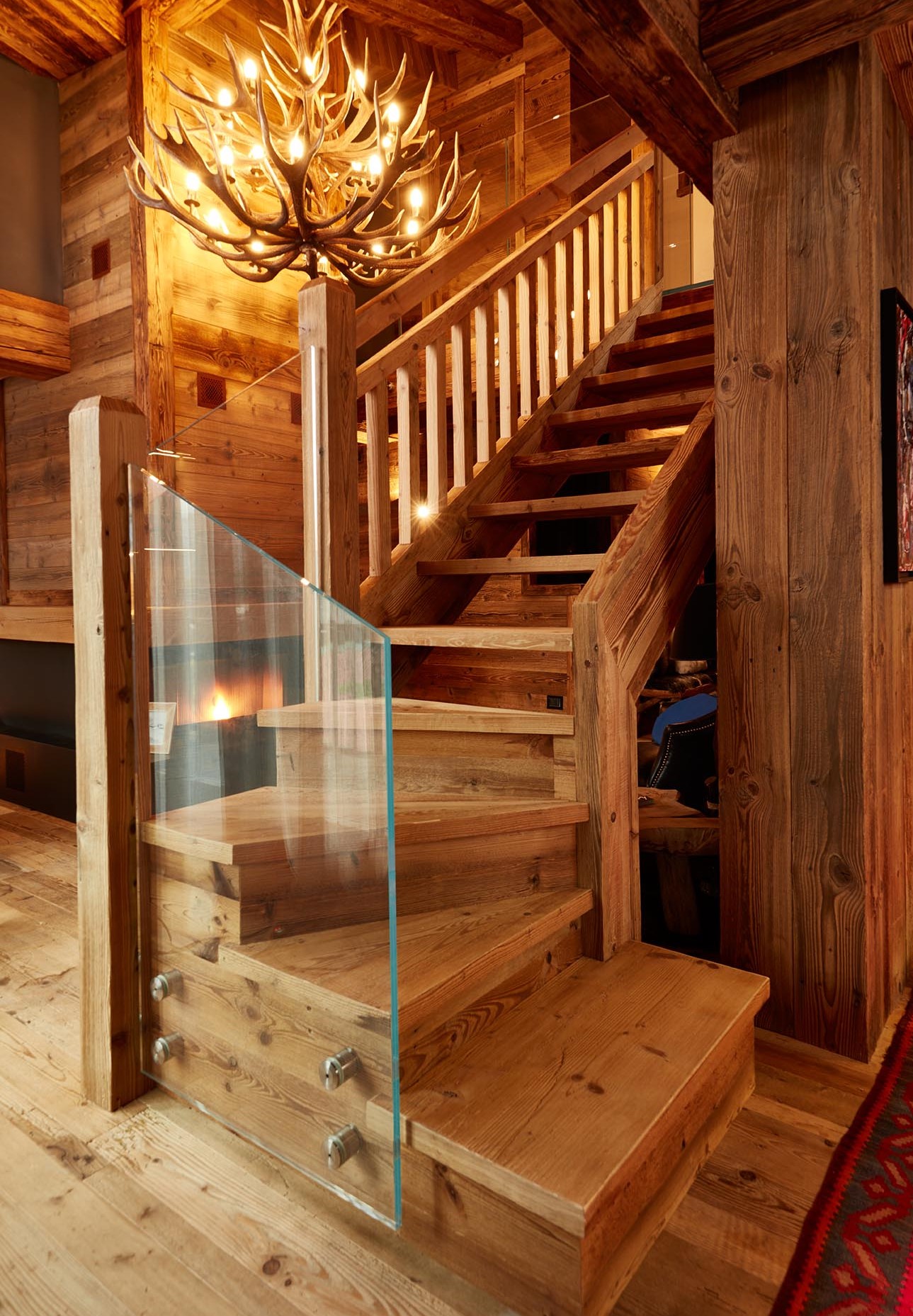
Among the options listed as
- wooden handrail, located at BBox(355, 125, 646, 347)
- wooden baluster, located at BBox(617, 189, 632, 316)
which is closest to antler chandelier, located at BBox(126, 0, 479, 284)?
wooden handrail, located at BBox(355, 125, 646, 347)

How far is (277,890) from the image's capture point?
162 centimetres

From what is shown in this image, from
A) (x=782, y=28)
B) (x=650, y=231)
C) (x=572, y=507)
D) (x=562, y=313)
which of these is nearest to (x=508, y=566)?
(x=572, y=507)

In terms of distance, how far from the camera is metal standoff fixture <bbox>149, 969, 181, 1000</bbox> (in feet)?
6.15

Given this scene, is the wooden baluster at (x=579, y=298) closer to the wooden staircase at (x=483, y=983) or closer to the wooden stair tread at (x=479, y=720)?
the wooden staircase at (x=483, y=983)

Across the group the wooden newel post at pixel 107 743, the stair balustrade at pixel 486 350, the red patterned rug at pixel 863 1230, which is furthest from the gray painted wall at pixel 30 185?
the red patterned rug at pixel 863 1230

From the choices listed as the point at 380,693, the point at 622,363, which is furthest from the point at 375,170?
the point at 380,693

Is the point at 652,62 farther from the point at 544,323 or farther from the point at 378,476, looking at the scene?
the point at 544,323

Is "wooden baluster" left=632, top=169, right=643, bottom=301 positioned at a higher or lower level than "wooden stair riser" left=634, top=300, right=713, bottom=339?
higher

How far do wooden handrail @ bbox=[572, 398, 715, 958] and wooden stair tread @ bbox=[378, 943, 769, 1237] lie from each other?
0.19m

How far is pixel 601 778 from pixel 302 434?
4.11 feet

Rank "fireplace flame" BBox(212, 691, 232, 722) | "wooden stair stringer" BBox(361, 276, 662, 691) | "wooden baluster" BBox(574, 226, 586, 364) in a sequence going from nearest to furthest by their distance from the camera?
"fireplace flame" BBox(212, 691, 232, 722) → "wooden stair stringer" BBox(361, 276, 662, 691) → "wooden baluster" BBox(574, 226, 586, 364)

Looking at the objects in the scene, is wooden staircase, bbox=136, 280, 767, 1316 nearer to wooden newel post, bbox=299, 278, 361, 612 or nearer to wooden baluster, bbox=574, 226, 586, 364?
wooden newel post, bbox=299, 278, 361, 612

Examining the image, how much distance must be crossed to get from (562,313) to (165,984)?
3.43 m

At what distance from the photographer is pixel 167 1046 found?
1876 mm
